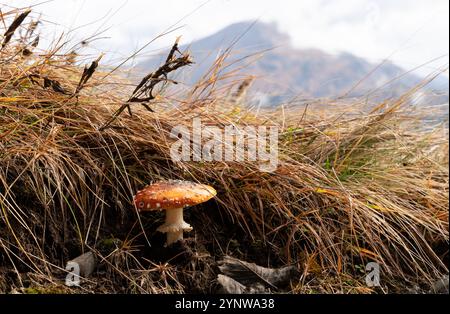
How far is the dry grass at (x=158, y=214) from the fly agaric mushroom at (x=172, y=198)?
9cm

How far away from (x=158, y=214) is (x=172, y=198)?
42 centimetres

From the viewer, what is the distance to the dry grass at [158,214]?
7.03 ft

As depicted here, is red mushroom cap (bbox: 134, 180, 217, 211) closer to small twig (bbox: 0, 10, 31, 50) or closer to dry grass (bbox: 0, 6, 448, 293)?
dry grass (bbox: 0, 6, 448, 293)

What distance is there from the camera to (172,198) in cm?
201

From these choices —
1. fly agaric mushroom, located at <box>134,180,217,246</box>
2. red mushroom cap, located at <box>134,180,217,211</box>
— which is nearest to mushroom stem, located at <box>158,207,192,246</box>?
fly agaric mushroom, located at <box>134,180,217,246</box>

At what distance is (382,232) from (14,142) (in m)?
1.69

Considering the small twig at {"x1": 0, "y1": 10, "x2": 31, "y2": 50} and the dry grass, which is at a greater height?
the small twig at {"x1": 0, "y1": 10, "x2": 31, "y2": 50}

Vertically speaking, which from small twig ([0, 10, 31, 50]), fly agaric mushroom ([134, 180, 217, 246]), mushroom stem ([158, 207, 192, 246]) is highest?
small twig ([0, 10, 31, 50])

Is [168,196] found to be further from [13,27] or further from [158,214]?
[13,27]

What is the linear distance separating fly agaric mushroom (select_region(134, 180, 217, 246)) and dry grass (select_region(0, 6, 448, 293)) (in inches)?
3.6

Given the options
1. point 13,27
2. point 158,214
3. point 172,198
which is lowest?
point 158,214

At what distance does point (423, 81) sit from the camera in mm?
3139

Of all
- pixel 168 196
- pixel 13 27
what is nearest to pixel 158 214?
pixel 168 196

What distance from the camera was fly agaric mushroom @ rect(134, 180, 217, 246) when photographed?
6.61 feet
